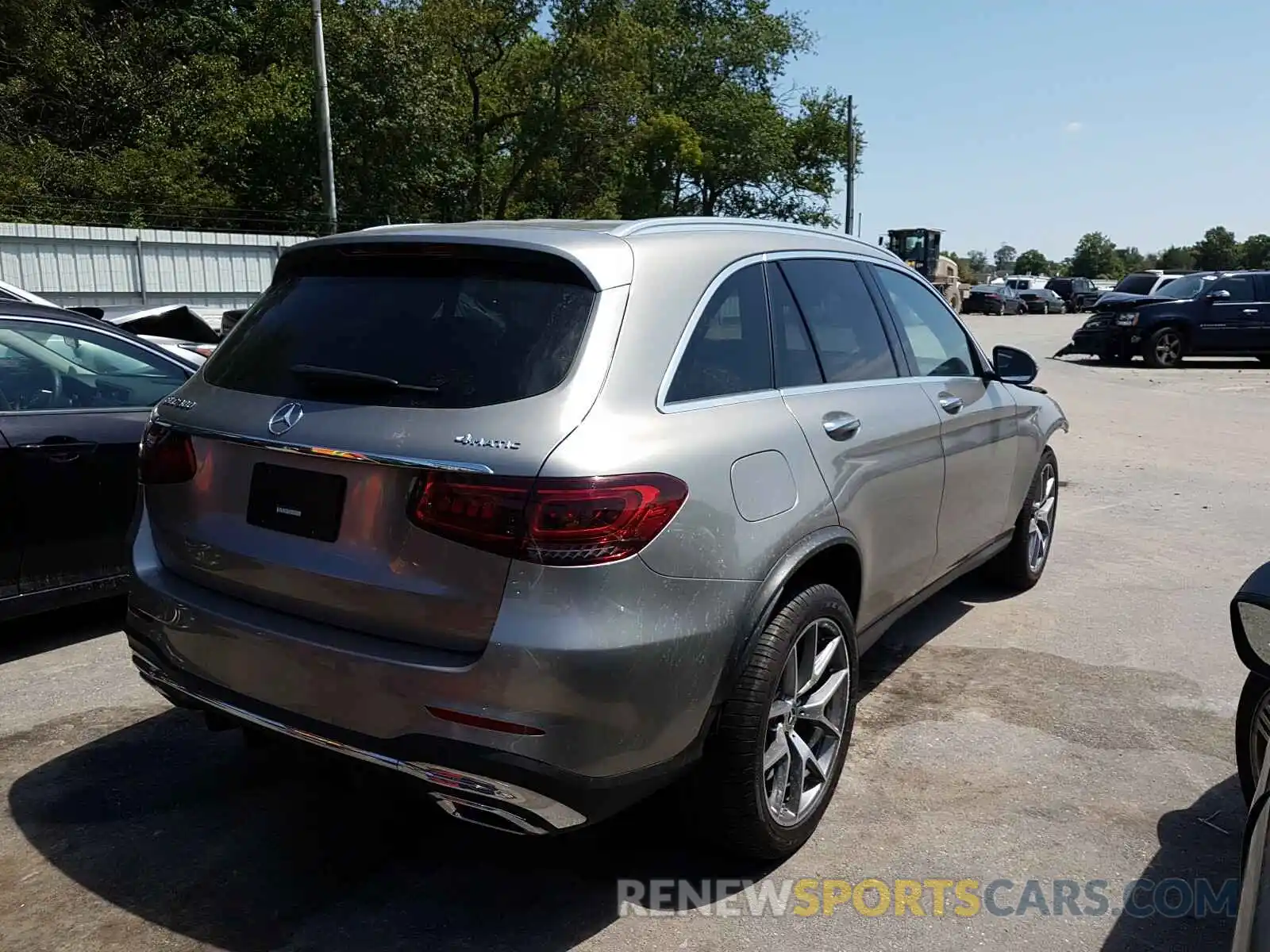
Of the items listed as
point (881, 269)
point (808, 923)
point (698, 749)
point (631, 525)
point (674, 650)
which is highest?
point (881, 269)

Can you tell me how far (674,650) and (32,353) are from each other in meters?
3.57

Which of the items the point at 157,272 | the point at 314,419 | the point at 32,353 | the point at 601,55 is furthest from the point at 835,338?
the point at 601,55

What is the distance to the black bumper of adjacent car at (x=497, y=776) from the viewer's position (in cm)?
234

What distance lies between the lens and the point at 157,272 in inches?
654

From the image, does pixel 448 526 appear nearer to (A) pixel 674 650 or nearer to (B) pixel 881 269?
(A) pixel 674 650

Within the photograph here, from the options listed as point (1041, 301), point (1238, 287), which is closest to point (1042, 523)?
point (1238, 287)

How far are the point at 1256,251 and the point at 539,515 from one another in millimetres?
116300

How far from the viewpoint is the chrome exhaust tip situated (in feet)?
7.86

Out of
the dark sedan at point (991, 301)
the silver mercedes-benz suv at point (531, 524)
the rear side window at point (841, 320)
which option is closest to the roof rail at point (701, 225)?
the silver mercedes-benz suv at point (531, 524)

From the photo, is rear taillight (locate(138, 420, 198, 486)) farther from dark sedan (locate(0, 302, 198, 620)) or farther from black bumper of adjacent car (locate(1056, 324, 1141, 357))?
black bumper of adjacent car (locate(1056, 324, 1141, 357))

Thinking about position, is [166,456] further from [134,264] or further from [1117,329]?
[1117,329]

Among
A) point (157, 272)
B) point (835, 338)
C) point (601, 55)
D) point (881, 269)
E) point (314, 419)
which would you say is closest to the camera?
point (314, 419)

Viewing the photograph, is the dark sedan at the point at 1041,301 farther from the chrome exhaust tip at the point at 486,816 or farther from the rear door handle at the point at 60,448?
the chrome exhaust tip at the point at 486,816

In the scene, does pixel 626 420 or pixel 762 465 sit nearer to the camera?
pixel 626 420
